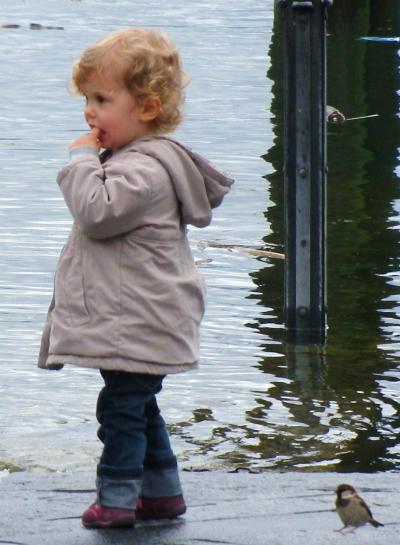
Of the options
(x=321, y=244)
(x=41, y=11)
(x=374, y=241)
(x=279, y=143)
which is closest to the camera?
(x=321, y=244)

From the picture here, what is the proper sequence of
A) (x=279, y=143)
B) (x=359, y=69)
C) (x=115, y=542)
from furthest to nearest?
1. (x=359, y=69)
2. (x=279, y=143)
3. (x=115, y=542)

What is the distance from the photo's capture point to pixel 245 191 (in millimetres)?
9453

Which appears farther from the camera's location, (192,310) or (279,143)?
(279,143)

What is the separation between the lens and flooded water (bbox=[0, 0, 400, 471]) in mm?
5234

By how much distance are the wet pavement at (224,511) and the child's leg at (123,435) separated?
112 mm

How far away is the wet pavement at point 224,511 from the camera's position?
4.01 metres

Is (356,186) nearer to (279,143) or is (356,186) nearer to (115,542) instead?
(279,143)

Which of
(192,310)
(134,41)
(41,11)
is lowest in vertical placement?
(41,11)

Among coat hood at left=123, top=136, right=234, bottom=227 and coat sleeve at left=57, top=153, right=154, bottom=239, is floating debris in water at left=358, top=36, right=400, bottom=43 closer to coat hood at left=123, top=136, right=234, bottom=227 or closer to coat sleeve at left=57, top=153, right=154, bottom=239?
coat hood at left=123, top=136, right=234, bottom=227

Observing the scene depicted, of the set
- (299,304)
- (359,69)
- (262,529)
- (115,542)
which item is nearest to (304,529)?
(262,529)

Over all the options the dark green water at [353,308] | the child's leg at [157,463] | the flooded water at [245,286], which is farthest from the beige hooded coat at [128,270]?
the dark green water at [353,308]

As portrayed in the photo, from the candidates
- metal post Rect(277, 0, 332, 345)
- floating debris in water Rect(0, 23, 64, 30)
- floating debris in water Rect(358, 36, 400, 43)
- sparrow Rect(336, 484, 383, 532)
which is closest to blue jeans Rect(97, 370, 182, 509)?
sparrow Rect(336, 484, 383, 532)

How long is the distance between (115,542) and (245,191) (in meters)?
5.64

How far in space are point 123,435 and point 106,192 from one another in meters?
0.63
